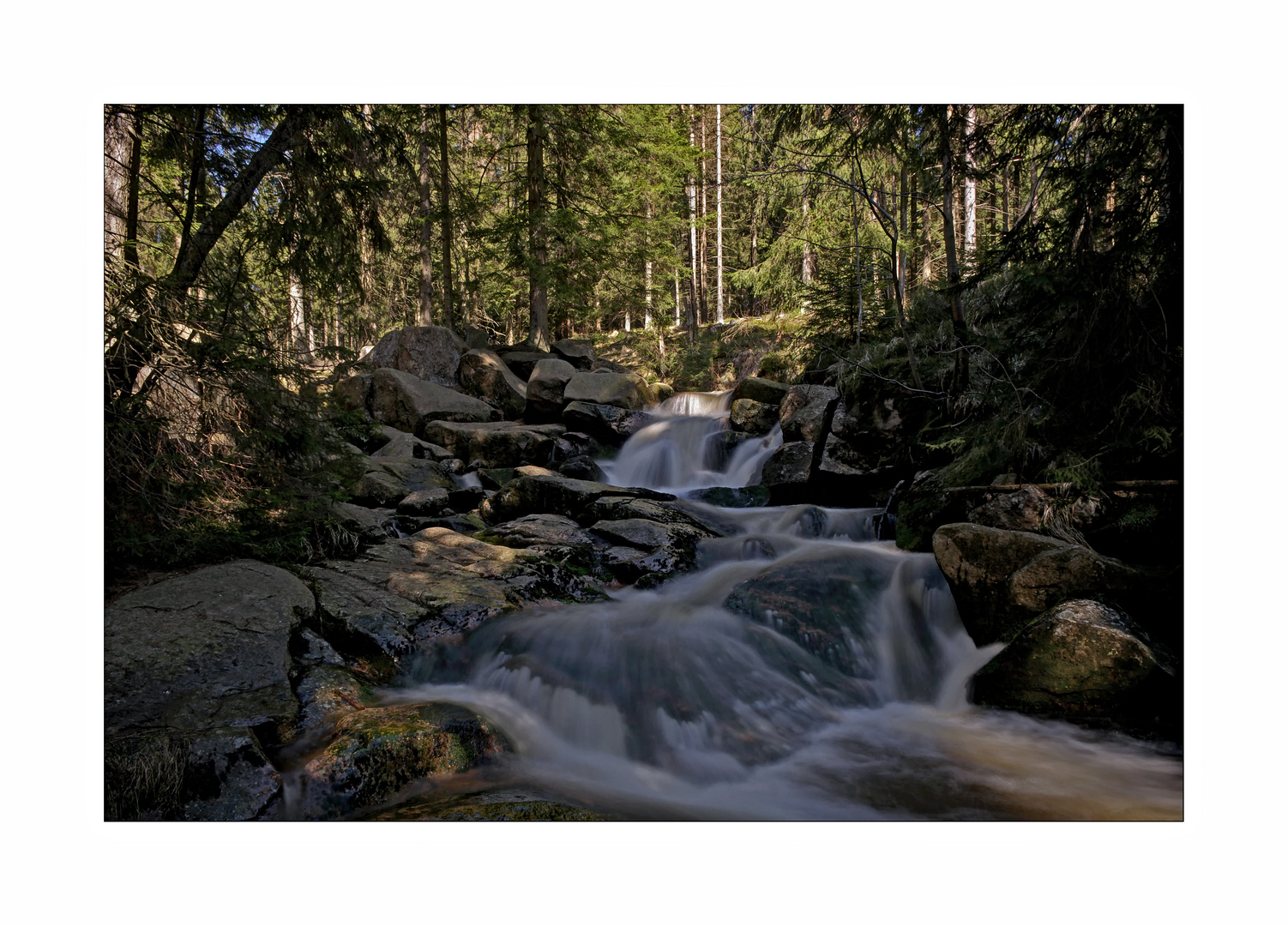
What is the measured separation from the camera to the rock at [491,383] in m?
13.6

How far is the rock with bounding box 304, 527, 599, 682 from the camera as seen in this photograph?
3.96 m

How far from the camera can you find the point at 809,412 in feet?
28.3

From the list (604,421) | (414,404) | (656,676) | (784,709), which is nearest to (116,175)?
(656,676)

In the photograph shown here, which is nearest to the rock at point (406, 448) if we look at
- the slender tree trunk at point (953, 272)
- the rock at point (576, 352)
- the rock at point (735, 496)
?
the rock at point (735, 496)

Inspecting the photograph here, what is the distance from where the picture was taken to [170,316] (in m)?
3.58

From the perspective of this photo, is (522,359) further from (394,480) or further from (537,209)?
(394,480)

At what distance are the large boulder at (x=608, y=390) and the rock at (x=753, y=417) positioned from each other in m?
2.47

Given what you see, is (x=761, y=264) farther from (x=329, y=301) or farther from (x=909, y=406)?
(x=329, y=301)

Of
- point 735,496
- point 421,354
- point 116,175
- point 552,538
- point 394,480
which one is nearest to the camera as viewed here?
point 116,175

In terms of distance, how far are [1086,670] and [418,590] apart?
4120 millimetres

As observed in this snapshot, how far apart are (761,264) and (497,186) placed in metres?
6.76

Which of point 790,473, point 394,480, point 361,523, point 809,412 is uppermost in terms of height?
point 809,412

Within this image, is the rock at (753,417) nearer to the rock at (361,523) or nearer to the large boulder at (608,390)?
the large boulder at (608,390)
